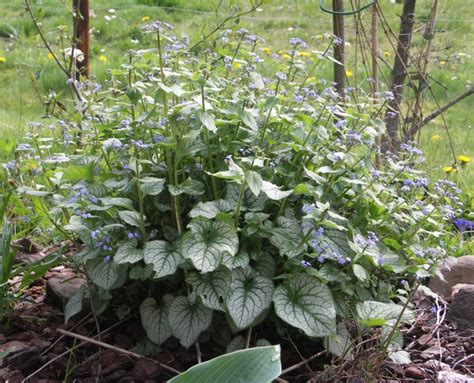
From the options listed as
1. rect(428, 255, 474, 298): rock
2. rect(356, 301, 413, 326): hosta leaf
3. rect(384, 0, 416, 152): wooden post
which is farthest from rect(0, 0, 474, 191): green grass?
rect(356, 301, 413, 326): hosta leaf

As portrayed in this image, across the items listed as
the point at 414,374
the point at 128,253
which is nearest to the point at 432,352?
the point at 414,374

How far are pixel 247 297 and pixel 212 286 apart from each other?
100 millimetres

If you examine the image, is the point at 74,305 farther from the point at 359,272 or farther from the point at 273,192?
the point at 359,272

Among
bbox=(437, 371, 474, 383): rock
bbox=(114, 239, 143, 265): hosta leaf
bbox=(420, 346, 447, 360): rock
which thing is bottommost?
bbox=(420, 346, 447, 360): rock

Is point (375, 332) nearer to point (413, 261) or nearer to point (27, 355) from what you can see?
point (413, 261)

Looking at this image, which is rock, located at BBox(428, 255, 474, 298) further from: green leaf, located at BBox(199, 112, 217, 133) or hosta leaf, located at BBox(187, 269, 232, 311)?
green leaf, located at BBox(199, 112, 217, 133)

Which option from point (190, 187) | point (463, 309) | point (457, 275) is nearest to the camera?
point (190, 187)

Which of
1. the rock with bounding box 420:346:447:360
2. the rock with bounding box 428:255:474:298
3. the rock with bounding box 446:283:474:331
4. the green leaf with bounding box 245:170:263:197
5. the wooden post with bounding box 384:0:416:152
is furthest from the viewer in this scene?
the wooden post with bounding box 384:0:416:152

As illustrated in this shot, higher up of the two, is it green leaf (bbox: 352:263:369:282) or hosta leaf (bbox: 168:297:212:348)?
green leaf (bbox: 352:263:369:282)

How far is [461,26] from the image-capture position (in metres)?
7.17

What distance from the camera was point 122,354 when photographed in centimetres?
214

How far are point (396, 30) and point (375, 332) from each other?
5115 mm

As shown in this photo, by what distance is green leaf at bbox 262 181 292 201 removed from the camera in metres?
1.91

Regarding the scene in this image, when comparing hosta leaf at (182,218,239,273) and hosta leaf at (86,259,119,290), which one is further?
hosta leaf at (86,259,119,290)
